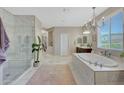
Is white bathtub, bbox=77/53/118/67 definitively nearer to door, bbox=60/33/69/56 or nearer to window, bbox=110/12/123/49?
window, bbox=110/12/123/49

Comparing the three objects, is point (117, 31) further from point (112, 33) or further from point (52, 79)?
point (52, 79)

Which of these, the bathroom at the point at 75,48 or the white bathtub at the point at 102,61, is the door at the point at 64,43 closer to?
the bathroom at the point at 75,48

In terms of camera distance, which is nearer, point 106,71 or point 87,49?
point 106,71

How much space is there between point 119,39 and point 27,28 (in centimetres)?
399

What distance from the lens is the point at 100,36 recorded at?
6.07 meters

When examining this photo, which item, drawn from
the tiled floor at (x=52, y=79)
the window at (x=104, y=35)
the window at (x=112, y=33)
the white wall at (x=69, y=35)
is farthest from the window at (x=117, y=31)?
the white wall at (x=69, y=35)

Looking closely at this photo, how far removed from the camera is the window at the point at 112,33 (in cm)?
411

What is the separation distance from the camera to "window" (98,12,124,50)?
4113 millimetres

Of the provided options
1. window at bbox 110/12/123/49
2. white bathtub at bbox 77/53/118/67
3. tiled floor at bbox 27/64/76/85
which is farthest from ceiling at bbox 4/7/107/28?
tiled floor at bbox 27/64/76/85

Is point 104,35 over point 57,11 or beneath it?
beneath

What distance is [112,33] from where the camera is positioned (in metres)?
4.77

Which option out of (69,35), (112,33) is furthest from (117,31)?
(69,35)
